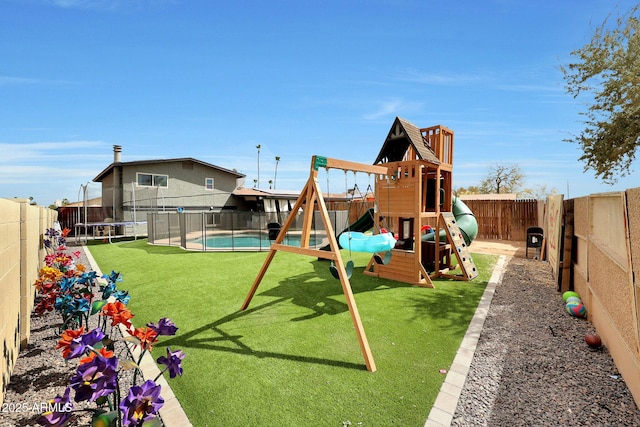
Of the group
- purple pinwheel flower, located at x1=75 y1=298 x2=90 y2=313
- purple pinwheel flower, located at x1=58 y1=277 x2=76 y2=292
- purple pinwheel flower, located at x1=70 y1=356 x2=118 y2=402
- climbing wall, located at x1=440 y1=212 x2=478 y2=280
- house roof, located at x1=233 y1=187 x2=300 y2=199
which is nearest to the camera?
purple pinwheel flower, located at x1=70 y1=356 x2=118 y2=402

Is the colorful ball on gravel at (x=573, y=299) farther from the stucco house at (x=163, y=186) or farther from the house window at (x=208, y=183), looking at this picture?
the house window at (x=208, y=183)

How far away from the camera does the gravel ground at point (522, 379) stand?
323cm

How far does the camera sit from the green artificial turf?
3354mm

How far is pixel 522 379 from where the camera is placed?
3.93 meters

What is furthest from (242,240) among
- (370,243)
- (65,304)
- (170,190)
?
(65,304)

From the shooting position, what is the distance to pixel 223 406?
3385 mm

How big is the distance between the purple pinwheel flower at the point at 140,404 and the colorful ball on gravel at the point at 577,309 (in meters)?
7.28

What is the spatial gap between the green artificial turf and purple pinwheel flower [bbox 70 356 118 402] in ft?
4.76

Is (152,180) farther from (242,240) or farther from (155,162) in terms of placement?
(242,240)

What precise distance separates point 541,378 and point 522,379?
0.25 metres

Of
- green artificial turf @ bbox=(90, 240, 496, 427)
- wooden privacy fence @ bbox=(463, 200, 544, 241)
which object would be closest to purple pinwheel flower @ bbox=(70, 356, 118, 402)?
green artificial turf @ bbox=(90, 240, 496, 427)

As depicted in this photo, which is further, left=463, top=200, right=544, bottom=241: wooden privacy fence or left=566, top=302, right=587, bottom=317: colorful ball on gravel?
left=463, top=200, right=544, bottom=241: wooden privacy fence

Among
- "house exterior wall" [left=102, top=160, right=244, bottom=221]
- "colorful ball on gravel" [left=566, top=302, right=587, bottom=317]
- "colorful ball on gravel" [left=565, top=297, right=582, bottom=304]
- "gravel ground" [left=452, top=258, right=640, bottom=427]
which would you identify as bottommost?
"gravel ground" [left=452, top=258, right=640, bottom=427]

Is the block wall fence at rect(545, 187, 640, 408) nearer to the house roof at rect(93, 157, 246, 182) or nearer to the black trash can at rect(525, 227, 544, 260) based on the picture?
the black trash can at rect(525, 227, 544, 260)
